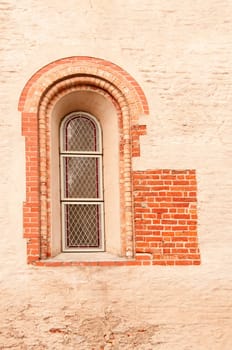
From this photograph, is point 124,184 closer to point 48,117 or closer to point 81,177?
point 81,177

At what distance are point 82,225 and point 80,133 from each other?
1196 millimetres

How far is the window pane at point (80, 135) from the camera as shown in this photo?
7.88m

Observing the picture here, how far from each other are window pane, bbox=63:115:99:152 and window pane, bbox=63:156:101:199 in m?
0.14

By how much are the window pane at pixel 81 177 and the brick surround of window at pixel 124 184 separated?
377mm

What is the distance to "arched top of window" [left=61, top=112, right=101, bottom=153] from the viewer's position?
7.88 metres

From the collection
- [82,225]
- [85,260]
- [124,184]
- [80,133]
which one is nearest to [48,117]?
[80,133]

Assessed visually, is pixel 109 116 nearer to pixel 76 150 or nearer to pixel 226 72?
pixel 76 150

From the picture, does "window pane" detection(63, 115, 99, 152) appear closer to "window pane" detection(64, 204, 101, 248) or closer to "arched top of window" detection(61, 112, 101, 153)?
"arched top of window" detection(61, 112, 101, 153)

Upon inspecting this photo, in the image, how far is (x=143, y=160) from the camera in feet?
24.5

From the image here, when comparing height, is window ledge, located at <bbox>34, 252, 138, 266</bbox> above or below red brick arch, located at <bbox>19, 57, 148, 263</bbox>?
below

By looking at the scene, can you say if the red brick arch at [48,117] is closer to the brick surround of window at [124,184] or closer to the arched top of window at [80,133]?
the brick surround of window at [124,184]

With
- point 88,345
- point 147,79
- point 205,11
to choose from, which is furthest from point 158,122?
point 88,345

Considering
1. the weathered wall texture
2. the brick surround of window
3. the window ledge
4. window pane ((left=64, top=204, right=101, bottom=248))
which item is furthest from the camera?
window pane ((left=64, top=204, right=101, bottom=248))

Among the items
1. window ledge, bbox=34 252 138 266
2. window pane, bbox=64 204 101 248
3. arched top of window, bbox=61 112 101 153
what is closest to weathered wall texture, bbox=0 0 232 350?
→ window ledge, bbox=34 252 138 266
